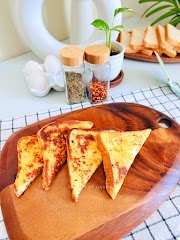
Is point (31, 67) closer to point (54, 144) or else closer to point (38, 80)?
point (38, 80)

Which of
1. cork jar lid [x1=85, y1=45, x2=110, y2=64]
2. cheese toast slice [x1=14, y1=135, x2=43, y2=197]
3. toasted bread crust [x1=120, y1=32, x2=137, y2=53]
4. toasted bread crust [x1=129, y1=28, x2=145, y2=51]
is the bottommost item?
cheese toast slice [x1=14, y1=135, x2=43, y2=197]

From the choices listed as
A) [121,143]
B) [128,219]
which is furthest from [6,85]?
[128,219]

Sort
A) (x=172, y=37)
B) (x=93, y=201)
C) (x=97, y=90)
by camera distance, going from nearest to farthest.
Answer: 1. (x=93, y=201)
2. (x=97, y=90)
3. (x=172, y=37)

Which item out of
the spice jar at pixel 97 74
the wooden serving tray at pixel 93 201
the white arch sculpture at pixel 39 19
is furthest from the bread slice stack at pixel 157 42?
the wooden serving tray at pixel 93 201

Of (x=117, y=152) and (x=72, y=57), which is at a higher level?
(x=72, y=57)

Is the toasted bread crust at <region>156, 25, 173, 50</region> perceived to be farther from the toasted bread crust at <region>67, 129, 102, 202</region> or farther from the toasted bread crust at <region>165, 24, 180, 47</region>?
the toasted bread crust at <region>67, 129, 102, 202</region>

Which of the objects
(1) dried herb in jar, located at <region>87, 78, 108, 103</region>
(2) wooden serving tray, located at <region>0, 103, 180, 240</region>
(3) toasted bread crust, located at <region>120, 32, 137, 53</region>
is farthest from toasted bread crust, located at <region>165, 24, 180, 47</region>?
(2) wooden serving tray, located at <region>0, 103, 180, 240</region>

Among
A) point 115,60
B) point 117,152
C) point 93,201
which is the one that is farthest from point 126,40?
point 93,201
